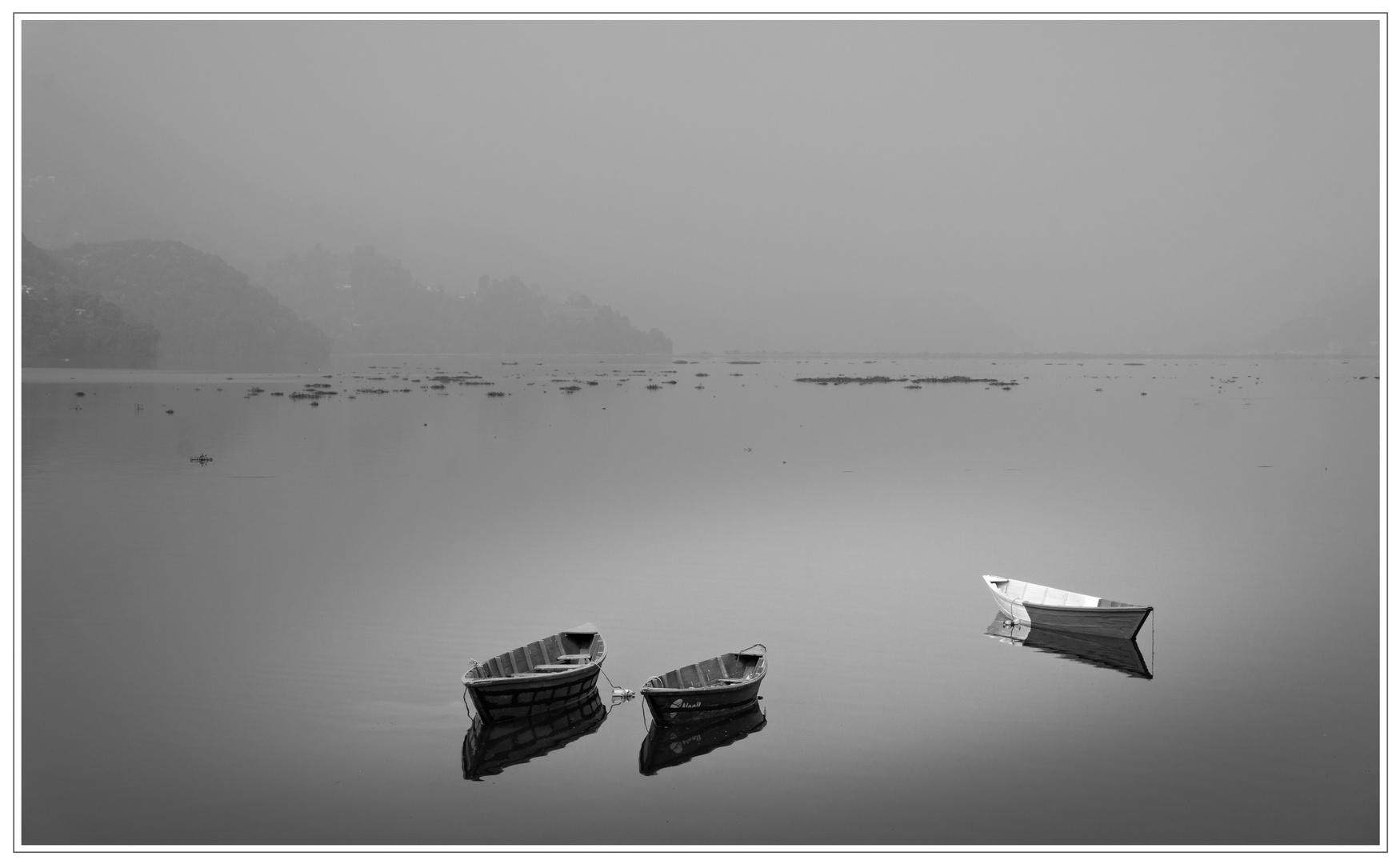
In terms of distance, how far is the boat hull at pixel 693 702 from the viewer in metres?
20.0

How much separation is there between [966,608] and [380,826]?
1893cm

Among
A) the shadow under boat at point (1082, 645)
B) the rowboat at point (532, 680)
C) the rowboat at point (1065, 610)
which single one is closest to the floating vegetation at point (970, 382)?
the rowboat at point (1065, 610)

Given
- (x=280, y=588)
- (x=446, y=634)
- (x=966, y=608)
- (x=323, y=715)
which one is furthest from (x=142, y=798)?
(x=966, y=608)

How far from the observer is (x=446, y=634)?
26.7 m

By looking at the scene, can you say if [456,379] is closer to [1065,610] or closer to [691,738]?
[1065,610]

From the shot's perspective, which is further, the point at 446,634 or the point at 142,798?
the point at 446,634

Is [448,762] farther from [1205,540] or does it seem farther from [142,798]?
[1205,540]

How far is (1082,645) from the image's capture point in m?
26.3

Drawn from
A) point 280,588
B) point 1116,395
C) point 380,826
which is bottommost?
point 380,826

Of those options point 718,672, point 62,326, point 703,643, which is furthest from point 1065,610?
point 62,326

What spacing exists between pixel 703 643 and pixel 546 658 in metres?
5.43

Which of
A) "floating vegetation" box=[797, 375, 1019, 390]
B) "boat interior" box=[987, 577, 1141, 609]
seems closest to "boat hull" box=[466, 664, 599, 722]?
"boat interior" box=[987, 577, 1141, 609]

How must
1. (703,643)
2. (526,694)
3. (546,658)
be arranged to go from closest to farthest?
(526,694) < (546,658) < (703,643)
